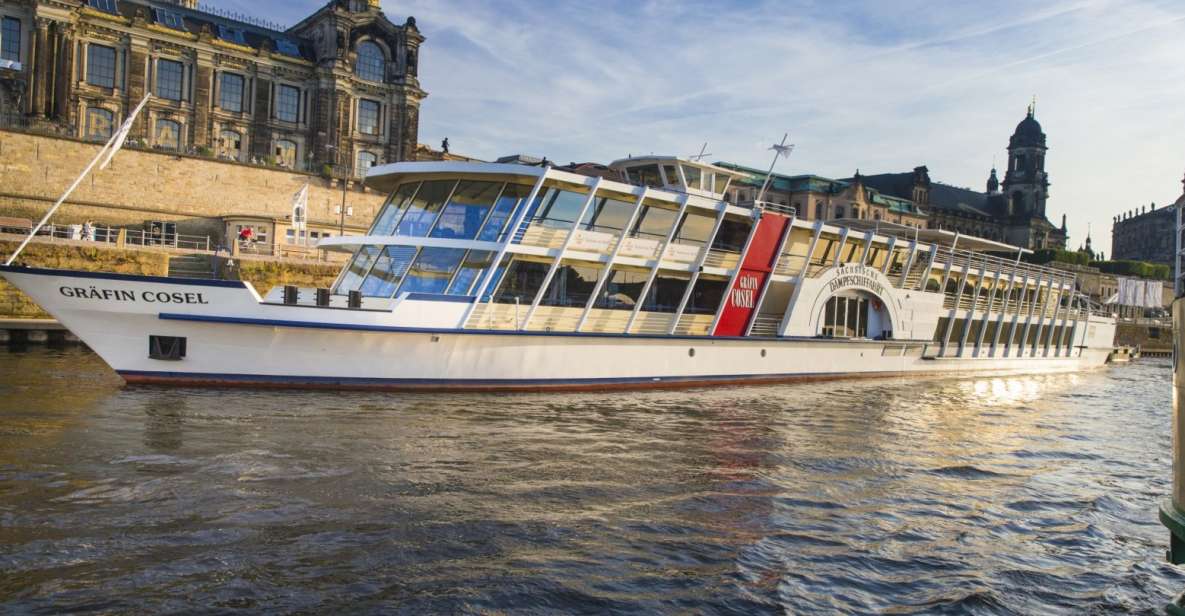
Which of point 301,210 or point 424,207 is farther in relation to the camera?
point 301,210

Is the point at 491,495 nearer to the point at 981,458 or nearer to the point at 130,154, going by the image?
the point at 981,458

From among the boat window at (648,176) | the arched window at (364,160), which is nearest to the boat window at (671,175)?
the boat window at (648,176)

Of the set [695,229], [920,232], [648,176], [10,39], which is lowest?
[695,229]

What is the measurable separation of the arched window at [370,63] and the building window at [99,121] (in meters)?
17.4

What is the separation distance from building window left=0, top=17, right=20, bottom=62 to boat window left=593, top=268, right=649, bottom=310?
4867 cm

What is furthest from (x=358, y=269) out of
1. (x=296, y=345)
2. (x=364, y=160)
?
(x=364, y=160)

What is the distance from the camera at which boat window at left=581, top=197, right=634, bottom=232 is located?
19297mm

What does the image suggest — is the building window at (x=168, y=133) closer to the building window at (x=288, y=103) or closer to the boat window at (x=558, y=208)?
the building window at (x=288, y=103)

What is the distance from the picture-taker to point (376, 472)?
10.4 meters

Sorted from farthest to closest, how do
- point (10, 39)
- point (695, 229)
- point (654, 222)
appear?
point (10, 39) → point (695, 229) → point (654, 222)

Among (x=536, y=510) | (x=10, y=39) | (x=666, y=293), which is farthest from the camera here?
(x=10, y=39)

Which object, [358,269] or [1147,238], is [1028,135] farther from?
[358,269]

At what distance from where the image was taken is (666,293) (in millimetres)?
21109

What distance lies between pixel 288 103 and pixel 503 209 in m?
50.1
